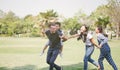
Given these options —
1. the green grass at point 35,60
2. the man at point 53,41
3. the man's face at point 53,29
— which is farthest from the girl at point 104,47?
the green grass at point 35,60

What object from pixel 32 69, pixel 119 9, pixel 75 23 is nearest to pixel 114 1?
pixel 119 9

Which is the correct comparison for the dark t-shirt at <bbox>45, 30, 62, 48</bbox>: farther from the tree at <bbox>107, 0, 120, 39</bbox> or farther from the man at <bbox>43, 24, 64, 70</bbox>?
the tree at <bbox>107, 0, 120, 39</bbox>

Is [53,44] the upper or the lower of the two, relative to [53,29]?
lower

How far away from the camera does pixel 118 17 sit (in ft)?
165

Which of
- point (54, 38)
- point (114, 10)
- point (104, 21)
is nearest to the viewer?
point (54, 38)

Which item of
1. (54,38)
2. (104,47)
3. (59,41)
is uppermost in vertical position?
(54,38)

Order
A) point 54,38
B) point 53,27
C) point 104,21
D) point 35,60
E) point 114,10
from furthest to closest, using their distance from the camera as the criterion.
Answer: point 104,21 → point 114,10 → point 35,60 → point 54,38 → point 53,27

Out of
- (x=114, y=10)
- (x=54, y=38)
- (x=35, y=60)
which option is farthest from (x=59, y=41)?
(x=114, y=10)

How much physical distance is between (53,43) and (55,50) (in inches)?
10.0

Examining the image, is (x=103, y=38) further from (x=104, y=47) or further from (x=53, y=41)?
(x=53, y=41)

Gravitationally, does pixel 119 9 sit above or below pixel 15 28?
above

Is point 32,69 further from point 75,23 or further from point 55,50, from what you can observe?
point 75,23

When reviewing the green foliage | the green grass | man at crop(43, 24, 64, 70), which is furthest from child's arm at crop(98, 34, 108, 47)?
the green foliage

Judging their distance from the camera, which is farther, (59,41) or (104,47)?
(104,47)
